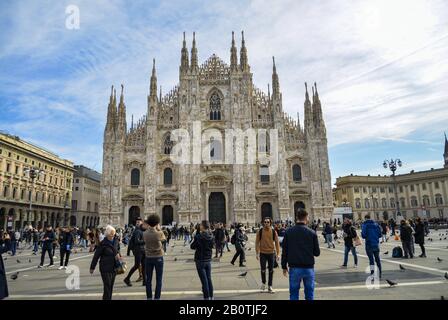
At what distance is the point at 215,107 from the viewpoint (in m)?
40.9

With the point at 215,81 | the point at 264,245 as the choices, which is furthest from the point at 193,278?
the point at 215,81

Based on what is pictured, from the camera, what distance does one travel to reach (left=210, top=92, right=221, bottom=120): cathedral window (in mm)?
40625

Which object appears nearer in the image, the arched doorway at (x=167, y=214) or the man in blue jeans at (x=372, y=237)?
the man in blue jeans at (x=372, y=237)

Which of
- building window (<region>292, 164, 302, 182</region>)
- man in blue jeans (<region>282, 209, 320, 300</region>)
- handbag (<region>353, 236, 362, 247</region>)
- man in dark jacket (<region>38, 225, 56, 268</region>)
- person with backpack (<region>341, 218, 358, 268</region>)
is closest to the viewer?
man in blue jeans (<region>282, 209, 320, 300</region>)

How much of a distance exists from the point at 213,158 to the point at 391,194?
1890 inches

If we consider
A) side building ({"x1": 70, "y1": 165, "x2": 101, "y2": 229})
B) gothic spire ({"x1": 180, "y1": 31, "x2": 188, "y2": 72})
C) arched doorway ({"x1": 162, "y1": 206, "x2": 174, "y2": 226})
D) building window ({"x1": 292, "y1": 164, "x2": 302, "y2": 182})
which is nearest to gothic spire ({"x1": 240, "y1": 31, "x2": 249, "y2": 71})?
gothic spire ({"x1": 180, "y1": 31, "x2": 188, "y2": 72})

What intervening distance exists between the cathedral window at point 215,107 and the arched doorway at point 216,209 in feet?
32.2

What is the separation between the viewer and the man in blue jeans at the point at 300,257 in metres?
4.90

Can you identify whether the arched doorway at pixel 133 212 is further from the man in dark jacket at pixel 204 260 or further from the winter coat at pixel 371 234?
the man in dark jacket at pixel 204 260

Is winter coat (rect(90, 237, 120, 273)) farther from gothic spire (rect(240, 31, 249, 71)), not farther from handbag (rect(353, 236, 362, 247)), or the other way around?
gothic spire (rect(240, 31, 249, 71))

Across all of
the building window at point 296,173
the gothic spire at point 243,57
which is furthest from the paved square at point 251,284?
the gothic spire at point 243,57

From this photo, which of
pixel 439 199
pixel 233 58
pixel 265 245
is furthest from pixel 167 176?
pixel 439 199

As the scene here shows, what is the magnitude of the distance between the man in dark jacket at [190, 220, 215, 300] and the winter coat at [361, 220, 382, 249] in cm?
513

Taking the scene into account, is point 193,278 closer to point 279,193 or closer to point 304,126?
point 279,193
